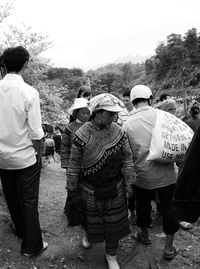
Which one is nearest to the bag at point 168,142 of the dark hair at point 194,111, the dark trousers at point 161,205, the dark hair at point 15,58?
the dark trousers at point 161,205

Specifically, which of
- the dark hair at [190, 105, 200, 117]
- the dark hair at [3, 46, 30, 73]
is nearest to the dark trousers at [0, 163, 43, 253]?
the dark hair at [3, 46, 30, 73]

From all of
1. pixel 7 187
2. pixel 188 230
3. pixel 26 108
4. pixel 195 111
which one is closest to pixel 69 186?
pixel 7 187

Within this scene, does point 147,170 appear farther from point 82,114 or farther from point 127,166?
point 82,114

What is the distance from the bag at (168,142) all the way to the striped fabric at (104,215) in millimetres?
A: 448

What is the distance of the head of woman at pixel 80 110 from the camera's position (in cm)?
358

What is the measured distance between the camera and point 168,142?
2846 mm

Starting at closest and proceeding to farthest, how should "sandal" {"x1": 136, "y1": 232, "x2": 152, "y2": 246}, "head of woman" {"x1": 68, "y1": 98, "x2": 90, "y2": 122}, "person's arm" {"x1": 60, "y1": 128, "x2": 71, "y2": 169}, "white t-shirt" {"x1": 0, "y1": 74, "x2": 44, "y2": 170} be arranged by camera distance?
"white t-shirt" {"x1": 0, "y1": 74, "x2": 44, "y2": 170}, "sandal" {"x1": 136, "y1": 232, "x2": 152, "y2": 246}, "head of woman" {"x1": 68, "y1": 98, "x2": 90, "y2": 122}, "person's arm" {"x1": 60, "y1": 128, "x2": 71, "y2": 169}

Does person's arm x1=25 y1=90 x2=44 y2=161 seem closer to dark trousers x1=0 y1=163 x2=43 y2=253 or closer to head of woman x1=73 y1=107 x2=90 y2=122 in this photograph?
dark trousers x1=0 y1=163 x2=43 y2=253

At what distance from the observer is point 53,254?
3.07 metres

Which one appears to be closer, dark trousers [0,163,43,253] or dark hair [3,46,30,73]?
dark hair [3,46,30,73]

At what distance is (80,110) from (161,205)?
1.45 metres

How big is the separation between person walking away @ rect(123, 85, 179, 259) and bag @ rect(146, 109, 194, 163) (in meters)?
0.15

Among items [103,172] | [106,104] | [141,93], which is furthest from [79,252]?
[141,93]

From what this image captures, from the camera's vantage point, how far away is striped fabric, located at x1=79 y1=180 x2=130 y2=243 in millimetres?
2832
